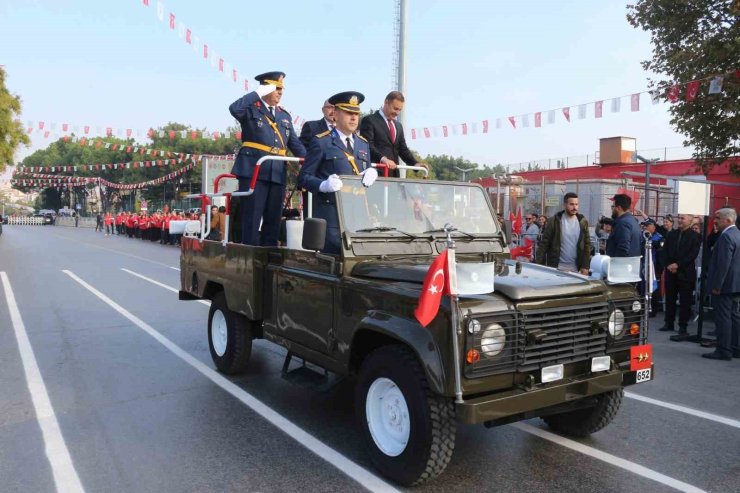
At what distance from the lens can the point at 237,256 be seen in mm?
5414

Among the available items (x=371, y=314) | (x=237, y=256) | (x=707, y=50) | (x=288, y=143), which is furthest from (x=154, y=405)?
(x=707, y=50)

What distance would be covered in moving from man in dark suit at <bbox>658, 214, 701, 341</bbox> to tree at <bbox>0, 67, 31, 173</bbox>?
26.2m

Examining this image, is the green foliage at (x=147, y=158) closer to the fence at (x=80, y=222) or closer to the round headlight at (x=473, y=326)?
the fence at (x=80, y=222)

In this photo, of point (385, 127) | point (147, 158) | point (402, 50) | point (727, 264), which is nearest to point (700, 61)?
point (402, 50)

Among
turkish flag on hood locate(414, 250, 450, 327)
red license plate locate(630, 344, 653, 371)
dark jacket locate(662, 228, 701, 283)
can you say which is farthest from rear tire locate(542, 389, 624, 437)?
dark jacket locate(662, 228, 701, 283)

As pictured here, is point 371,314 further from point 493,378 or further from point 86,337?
point 86,337

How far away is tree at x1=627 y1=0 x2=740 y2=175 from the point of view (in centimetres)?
1352

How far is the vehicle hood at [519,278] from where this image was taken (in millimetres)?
3400

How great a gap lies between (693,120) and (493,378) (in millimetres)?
14331

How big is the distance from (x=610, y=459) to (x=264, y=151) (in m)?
4.17

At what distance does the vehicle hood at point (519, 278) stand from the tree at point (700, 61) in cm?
1113

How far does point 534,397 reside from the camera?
130 inches

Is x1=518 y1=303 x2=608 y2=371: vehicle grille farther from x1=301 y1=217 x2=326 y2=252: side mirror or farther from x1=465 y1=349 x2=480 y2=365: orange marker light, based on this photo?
x1=301 y1=217 x2=326 y2=252: side mirror

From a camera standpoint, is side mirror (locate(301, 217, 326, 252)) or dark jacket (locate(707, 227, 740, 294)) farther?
dark jacket (locate(707, 227, 740, 294))
